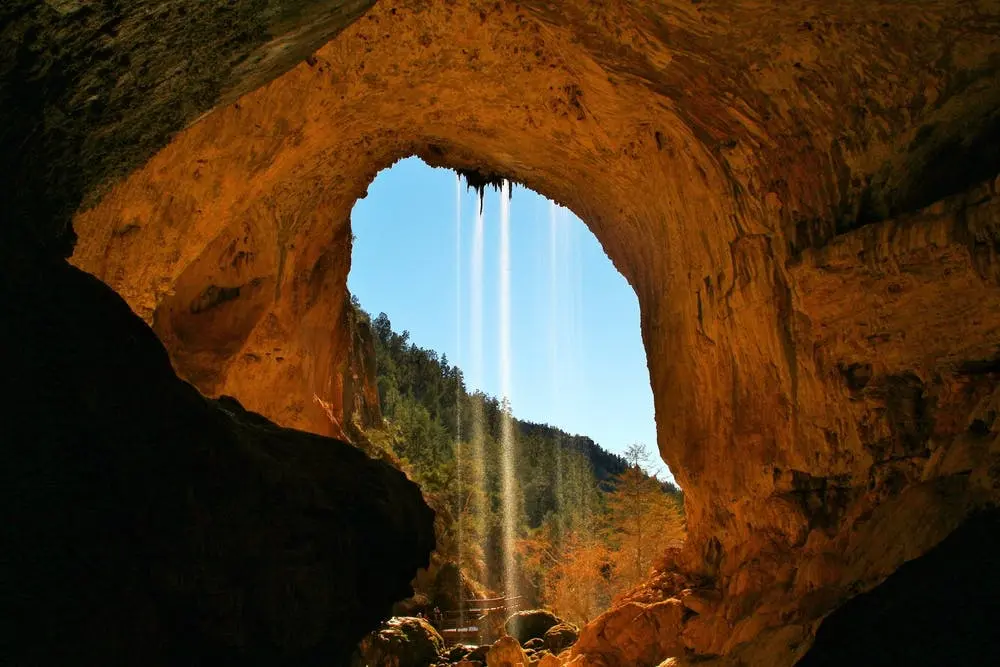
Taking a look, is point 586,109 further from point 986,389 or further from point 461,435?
point 461,435

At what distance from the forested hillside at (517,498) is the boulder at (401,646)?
668cm

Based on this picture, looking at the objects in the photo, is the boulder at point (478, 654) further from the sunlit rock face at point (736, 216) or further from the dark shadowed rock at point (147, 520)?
the dark shadowed rock at point (147, 520)

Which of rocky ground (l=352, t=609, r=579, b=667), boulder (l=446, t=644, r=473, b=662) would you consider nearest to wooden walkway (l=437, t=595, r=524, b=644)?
rocky ground (l=352, t=609, r=579, b=667)

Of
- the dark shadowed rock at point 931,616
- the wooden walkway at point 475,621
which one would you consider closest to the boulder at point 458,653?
the wooden walkway at point 475,621

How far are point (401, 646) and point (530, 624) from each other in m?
4.93

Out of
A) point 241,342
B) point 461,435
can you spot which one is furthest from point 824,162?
point 461,435

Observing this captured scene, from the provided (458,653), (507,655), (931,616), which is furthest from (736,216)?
(458,653)

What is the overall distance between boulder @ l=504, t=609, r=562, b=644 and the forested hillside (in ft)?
11.8

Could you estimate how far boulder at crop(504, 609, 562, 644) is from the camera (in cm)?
2102

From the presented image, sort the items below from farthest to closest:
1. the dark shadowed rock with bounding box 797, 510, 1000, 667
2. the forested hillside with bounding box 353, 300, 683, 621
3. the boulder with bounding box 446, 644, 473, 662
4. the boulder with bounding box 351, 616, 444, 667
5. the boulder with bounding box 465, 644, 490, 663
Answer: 1. the forested hillside with bounding box 353, 300, 683, 621
2. the boulder with bounding box 446, 644, 473, 662
3. the boulder with bounding box 465, 644, 490, 663
4. the boulder with bounding box 351, 616, 444, 667
5. the dark shadowed rock with bounding box 797, 510, 1000, 667

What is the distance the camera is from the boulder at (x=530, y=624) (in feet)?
68.9

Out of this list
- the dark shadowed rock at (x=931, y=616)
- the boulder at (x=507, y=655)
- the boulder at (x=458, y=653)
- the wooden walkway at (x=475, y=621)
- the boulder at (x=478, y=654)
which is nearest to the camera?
the dark shadowed rock at (x=931, y=616)

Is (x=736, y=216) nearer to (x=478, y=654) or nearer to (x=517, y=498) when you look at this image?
(x=478, y=654)

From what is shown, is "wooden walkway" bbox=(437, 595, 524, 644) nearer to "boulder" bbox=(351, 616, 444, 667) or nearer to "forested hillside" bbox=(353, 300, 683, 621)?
"forested hillside" bbox=(353, 300, 683, 621)
